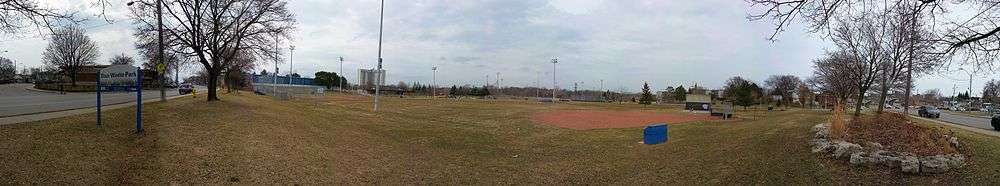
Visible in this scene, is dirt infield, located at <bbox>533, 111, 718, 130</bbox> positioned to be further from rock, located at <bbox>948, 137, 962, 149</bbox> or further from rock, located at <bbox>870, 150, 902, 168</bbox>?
rock, located at <bbox>870, 150, 902, 168</bbox>

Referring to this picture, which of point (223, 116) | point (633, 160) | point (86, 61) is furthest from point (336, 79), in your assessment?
point (633, 160)

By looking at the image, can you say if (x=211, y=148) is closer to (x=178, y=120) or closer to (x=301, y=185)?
(x=301, y=185)

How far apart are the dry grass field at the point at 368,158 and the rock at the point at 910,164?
12 centimetres

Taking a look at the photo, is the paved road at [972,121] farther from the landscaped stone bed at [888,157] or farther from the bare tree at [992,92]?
the bare tree at [992,92]

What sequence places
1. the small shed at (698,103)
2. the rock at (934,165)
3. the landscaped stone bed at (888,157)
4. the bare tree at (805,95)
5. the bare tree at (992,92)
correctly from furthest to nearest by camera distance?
the bare tree at (992,92), the bare tree at (805,95), the small shed at (698,103), the landscaped stone bed at (888,157), the rock at (934,165)

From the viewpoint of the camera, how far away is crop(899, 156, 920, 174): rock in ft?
31.1

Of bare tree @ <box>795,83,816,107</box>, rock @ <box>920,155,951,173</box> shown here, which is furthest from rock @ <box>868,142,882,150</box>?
bare tree @ <box>795,83,816,107</box>

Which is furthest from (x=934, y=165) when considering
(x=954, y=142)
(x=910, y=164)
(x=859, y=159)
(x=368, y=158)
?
(x=368, y=158)

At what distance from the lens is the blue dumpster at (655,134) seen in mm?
17328

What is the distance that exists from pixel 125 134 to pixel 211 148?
2.33 metres

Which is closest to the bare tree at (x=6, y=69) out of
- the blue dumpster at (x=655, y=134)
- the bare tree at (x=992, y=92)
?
the blue dumpster at (x=655, y=134)

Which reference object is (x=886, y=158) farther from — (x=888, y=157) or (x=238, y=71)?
(x=238, y=71)

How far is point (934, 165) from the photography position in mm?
9398

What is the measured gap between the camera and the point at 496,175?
13000 mm
